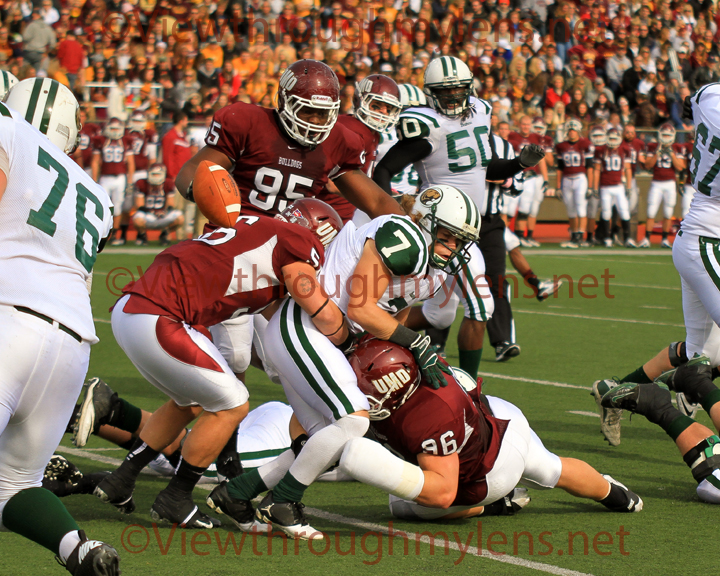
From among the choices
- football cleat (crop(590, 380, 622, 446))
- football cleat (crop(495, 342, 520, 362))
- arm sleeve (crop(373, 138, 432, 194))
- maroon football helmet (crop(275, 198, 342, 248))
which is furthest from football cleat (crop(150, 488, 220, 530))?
football cleat (crop(495, 342, 520, 362))

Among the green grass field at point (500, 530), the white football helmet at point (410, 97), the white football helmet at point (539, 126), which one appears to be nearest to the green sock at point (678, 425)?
the green grass field at point (500, 530)

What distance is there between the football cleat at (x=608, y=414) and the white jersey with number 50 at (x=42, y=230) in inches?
97.9

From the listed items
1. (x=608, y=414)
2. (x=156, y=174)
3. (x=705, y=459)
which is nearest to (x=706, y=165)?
(x=608, y=414)

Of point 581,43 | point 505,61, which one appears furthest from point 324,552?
point 581,43

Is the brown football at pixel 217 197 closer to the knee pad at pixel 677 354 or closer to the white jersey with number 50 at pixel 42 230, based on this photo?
the white jersey with number 50 at pixel 42 230

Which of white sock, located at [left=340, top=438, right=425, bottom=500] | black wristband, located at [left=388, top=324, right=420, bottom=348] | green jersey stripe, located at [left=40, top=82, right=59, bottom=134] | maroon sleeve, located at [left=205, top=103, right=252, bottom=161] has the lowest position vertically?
white sock, located at [left=340, top=438, right=425, bottom=500]

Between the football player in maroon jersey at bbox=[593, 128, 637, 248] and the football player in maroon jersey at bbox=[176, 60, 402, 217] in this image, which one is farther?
the football player in maroon jersey at bbox=[593, 128, 637, 248]

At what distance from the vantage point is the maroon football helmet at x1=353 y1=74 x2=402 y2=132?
6.66 m

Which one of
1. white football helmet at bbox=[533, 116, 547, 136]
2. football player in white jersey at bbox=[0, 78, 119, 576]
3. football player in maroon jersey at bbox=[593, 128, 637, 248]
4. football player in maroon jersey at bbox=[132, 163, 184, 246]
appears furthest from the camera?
football player in maroon jersey at bbox=[593, 128, 637, 248]

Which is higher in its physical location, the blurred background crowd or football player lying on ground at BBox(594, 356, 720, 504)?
the blurred background crowd

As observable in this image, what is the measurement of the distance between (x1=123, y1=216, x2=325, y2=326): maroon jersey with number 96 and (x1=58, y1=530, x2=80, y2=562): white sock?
1107mm

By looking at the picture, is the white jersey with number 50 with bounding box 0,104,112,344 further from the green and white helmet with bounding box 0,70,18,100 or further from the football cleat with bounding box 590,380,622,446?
the football cleat with bounding box 590,380,622,446

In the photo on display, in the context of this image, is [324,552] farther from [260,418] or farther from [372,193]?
[372,193]

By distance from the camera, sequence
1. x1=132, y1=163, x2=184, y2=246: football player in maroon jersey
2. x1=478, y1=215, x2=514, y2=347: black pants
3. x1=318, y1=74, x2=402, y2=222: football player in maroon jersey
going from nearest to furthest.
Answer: x1=318, y1=74, x2=402, y2=222: football player in maroon jersey
x1=478, y1=215, x2=514, y2=347: black pants
x1=132, y1=163, x2=184, y2=246: football player in maroon jersey
